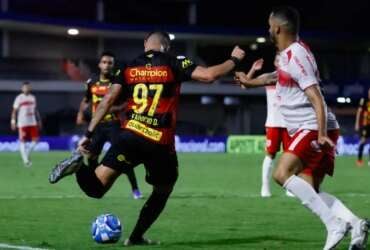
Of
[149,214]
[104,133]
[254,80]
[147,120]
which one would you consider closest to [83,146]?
[147,120]

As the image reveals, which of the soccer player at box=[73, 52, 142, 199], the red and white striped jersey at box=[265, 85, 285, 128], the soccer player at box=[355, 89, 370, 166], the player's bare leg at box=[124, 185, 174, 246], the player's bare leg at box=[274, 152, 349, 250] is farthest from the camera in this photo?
the soccer player at box=[355, 89, 370, 166]

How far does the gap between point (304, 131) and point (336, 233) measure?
1.01 m

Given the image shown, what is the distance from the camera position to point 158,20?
5959 cm

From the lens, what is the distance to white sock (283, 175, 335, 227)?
883cm

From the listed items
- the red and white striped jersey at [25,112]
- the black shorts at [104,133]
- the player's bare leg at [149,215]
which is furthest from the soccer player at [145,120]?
the red and white striped jersey at [25,112]

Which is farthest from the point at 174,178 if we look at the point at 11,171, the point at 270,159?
the point at 11,171

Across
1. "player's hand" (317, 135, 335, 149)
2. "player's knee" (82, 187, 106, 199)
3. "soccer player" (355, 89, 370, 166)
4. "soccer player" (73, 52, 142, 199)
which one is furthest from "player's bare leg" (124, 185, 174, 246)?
"soccer player" (355, 89, 370, 166)

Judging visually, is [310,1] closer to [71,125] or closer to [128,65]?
[71,125]

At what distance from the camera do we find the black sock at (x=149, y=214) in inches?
381

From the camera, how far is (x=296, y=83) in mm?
8938

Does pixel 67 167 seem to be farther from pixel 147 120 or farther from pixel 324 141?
pixel 324 141

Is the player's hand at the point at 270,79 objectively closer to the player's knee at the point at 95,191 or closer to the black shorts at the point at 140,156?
the black shorts at the point at 140,156

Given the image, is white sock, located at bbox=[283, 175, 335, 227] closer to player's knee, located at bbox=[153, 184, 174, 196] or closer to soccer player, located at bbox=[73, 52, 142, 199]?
player's knee, located at bbox=[153, 184, 174, 196]

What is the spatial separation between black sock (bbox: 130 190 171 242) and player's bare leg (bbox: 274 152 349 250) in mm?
1378
